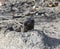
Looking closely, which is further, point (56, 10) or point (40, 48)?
point (56, 10)

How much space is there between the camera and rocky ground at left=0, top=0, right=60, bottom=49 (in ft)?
10.2

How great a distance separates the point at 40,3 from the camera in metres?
5.50

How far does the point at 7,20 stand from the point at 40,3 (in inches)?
47.6

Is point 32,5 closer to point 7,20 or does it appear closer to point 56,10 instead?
point 56,10

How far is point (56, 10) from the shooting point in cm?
509

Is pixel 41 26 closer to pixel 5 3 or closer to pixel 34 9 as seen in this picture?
pixel 34 9

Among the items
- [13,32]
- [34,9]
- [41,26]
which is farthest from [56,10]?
[13,32]

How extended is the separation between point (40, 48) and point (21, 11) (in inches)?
90.0

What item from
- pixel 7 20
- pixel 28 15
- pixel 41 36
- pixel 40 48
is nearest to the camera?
pixel 40 48

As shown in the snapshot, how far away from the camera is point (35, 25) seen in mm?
4191

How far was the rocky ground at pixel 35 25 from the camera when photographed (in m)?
3.12

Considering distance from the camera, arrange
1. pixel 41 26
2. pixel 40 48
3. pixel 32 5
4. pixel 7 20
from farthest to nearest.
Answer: pixel 32 5, pixel 7 20, pixel 41 26, pixel 40 48

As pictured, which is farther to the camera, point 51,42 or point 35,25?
point 35,25

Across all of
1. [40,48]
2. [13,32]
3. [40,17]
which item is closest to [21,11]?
[40,17]
